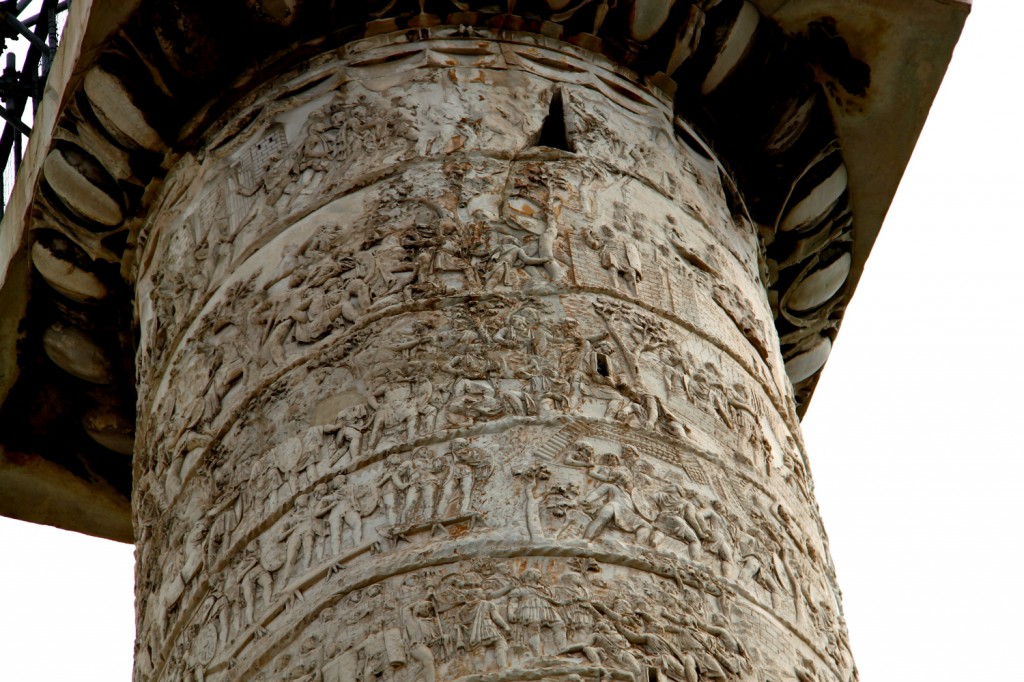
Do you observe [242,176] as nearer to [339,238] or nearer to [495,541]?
[339,238]

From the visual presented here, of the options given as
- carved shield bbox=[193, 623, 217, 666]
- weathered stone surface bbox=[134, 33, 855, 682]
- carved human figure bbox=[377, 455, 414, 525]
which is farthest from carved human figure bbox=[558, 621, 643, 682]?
carved shield bbox=[193, 623, 217, 666]

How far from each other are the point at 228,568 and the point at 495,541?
0.73 m

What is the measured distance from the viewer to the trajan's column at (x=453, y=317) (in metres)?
4.14

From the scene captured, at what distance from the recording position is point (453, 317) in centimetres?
469

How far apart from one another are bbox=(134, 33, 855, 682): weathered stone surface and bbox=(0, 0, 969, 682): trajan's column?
0.03 feet

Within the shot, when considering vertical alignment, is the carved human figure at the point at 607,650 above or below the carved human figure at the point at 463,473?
below

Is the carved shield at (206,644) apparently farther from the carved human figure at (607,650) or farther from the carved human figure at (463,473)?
the carved human figure at (607,650)

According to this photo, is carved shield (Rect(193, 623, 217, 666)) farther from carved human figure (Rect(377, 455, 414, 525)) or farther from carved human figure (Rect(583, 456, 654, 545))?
carved human figure (Rect(583, 456, 654, 545))

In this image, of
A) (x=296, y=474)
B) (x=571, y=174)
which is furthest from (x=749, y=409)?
(x=296, y=474)

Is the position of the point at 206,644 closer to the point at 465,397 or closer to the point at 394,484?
the point at 394,484

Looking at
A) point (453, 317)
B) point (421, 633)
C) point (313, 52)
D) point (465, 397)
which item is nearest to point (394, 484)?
point (465, 397)

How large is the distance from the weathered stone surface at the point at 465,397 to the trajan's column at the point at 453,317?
0.4 inches

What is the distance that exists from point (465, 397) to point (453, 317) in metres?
0.31

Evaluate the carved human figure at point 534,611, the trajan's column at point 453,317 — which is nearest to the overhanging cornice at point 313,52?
the trajan's column at point 453,317
